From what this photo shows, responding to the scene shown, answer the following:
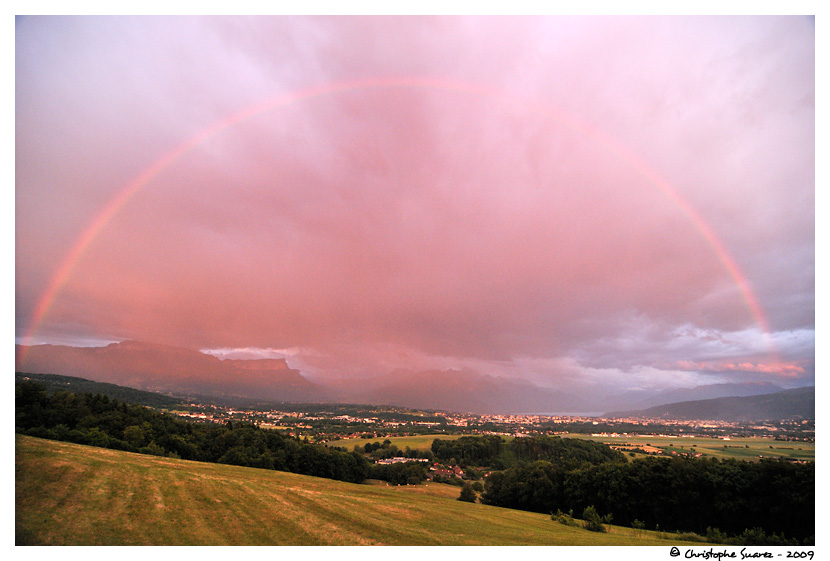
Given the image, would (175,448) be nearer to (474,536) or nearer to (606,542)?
(474,536)

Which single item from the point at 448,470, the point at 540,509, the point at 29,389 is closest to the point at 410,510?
the point at 540,509

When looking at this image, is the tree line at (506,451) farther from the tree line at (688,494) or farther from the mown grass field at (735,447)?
the tree line at (688,494)

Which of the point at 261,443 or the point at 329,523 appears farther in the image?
the point at 261,443

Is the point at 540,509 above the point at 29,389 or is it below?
below

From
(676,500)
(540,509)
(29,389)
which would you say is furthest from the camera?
(540,509)

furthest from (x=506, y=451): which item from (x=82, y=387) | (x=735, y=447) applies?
(x=82, y=387)

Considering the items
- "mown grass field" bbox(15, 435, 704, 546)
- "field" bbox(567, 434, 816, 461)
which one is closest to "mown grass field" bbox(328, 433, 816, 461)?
"field" bbox(567, 434, 816, 461)

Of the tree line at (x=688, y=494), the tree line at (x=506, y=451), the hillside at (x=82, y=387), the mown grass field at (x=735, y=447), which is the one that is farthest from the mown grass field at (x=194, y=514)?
the tree line at (x=506, y=451)

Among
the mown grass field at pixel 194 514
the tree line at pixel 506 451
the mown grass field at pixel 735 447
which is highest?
the mown grass field at pixel 194 514

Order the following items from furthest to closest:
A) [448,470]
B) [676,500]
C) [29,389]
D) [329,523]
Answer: [448,470], [29,389], [676,500], [329,523]
